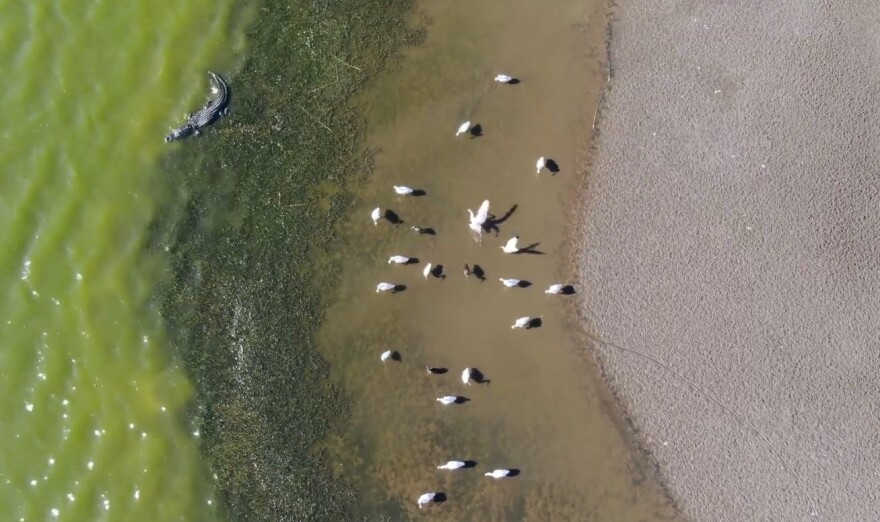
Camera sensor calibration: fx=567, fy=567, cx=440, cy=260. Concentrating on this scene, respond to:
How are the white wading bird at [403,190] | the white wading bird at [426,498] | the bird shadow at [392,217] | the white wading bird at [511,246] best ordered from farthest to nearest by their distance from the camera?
the bird shadow at [392,217] → the white wading bird at [403,190] → the white wading bird at [511,246] → the white wading bird at [426,498]

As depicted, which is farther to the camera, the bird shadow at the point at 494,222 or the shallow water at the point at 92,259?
the bird shadow at the point at 494,222

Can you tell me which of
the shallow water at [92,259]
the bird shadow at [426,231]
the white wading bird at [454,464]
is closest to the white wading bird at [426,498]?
the white wading bird at [454,464]

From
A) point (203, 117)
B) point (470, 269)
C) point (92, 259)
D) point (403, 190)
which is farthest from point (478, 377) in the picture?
point (92, 259)

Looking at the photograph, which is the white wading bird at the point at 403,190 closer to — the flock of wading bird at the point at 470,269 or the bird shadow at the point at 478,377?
the flock of wading bird at the point at 470,269

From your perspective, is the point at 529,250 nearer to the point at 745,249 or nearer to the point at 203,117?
the point at 745,249

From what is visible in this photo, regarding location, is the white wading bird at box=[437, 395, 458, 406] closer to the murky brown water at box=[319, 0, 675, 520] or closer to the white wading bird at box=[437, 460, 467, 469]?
the murky brown water at box=[319, 0, 675, 520]

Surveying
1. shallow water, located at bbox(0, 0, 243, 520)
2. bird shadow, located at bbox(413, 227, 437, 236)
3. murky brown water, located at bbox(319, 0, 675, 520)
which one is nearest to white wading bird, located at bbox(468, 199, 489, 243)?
murky brown water, located at bbox(319, 0, 675, 520)
